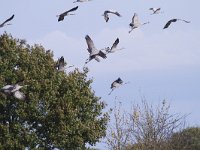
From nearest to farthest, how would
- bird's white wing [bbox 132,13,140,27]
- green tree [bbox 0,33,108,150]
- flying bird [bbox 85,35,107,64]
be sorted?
flying bird [bbox 85,35,107,64] < bird's white wing [bbox 132,13,140,27] < green tree [bbox 0,33,108,150]

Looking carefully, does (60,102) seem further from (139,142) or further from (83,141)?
(139,142)

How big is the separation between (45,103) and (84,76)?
18.0 ft

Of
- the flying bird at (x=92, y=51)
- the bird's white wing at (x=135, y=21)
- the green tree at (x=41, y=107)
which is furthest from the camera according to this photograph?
the green tree at (x=41, y=107)

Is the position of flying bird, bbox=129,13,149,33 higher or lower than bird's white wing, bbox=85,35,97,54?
higher

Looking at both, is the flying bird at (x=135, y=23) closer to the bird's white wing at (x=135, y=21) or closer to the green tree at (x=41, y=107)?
the bird's white wing at (x=135, y=21)

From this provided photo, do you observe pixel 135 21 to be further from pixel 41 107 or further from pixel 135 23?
pixel 41 107

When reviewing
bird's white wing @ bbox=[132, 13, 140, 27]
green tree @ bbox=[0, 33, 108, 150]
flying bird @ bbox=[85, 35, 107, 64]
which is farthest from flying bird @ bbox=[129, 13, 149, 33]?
green tree @ bbox=[0, 33, 108, 150]

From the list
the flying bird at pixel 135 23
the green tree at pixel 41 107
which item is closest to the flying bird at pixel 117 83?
the flying bird at pixel 135 23

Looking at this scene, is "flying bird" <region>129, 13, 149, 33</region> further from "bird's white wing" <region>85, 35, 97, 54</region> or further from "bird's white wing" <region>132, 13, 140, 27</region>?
"bird's white wing" <region>85, 35, 97, 54</region>

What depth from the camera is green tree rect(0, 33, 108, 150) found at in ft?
149

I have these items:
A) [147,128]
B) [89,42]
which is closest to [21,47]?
→ [147,128]

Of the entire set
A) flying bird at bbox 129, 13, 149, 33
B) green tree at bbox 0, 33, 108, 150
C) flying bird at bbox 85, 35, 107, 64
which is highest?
green tree at bbox 0, 33, 108, 150

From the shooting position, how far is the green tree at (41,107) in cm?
4544

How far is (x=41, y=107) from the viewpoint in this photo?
46.2m
